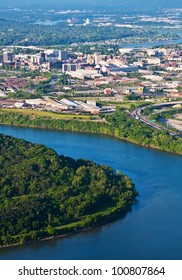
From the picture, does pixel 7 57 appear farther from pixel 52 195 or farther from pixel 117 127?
pixel 52 195

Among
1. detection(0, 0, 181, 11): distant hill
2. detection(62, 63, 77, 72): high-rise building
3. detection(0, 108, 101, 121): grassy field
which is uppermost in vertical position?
detection(0, 108, 101, 121): grassy field

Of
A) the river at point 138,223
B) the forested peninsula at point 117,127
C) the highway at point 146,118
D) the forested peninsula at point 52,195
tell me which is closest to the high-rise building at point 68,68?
the highway at point 146,118

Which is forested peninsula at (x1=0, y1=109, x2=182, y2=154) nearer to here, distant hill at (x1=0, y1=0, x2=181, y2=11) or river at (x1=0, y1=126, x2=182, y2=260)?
river at (x1=0, y1=126, x2=182, y2=260)

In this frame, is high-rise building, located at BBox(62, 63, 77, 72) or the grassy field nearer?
the grassy field

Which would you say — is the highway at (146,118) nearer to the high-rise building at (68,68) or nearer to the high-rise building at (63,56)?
the high-rise building at (68,68)

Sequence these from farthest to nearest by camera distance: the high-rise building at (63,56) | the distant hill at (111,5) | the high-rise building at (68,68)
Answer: the distant hill at (111,5)
the high-rise building at (63,56)
the high-rise building at (68,68)

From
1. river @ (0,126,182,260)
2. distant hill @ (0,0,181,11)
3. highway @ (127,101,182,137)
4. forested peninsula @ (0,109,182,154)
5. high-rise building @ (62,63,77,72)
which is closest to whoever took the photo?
river @ (0,126,182,260)

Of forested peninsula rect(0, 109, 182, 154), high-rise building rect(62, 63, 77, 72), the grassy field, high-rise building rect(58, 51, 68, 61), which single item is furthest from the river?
high-rise building rect(58, 51, 68, 61)

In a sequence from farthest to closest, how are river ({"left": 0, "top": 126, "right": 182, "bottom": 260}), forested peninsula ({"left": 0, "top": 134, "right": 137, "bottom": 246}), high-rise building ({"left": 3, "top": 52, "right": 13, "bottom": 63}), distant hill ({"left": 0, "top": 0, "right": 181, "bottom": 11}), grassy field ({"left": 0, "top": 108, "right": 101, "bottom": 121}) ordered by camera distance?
distant hill ({"left": 0, "top": 0, "right": 181, "bottom": 11}) → high-rise building ({"left": 3, "top": 52, "right": 13, "bottom": 63}) → grassy field ({"left": 0, "top": 108, "right": 101, "bottom": 121}) → forested peninsula ({"left": 0, "top": 134, "right": 137, "bottom": 246}) → river ({"left": 0, "top": 126, "right": 182, "bottom": 260})
